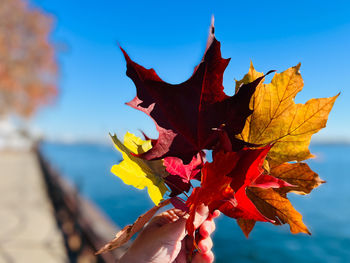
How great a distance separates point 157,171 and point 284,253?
887cm

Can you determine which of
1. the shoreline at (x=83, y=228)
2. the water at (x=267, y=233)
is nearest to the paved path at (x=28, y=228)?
the shoreline at (x=83, y=228)

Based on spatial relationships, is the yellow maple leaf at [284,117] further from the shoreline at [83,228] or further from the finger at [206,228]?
the shoreline at [83,228]

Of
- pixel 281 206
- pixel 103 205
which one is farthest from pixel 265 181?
pixel 103 205

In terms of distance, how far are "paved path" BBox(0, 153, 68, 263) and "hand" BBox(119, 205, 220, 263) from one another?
10.5 ft

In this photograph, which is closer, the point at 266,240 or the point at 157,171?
the point at 157,171

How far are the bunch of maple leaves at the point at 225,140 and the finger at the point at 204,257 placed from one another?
8.3 inches

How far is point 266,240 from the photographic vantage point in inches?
347

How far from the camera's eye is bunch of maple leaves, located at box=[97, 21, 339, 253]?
58 centimetres

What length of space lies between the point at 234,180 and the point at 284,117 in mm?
185

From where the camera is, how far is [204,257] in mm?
820

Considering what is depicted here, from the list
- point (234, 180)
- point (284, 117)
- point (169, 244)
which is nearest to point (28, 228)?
point (169, 244)

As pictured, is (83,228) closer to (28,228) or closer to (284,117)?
(28,228)

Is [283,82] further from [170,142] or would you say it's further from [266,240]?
[266,240]

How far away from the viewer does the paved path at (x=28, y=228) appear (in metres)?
3.54
